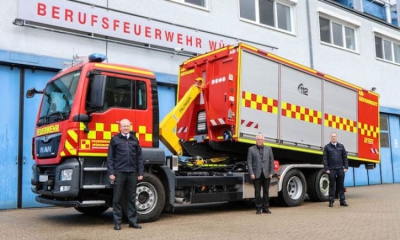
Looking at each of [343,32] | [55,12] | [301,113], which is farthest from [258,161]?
[343,32]

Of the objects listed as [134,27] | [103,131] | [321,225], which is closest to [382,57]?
[134,27]

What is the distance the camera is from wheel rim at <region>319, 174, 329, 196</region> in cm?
1071

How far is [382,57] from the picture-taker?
20.6 m

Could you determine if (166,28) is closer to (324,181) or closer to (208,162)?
(208,162)

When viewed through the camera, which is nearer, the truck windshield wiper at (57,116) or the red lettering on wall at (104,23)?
the truck windshield wiper at (57,116)

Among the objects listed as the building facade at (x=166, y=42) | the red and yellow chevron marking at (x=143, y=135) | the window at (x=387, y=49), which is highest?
the window at (x=387, y=49)

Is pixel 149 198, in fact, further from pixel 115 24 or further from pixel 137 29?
pixel 137 29

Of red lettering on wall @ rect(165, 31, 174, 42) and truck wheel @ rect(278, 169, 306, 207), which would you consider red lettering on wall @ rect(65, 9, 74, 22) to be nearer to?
red lettering on wall @ rect(165, 31, 174, 42)

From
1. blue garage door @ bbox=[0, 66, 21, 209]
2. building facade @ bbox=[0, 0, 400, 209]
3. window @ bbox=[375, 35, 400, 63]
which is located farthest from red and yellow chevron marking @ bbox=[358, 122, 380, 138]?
window @ bbox=[375, 35, 400, 63]

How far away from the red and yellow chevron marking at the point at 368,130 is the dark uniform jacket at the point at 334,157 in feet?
6.45

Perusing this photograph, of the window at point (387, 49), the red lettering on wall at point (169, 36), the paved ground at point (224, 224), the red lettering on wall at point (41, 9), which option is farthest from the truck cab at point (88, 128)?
the window at point (387, 49)

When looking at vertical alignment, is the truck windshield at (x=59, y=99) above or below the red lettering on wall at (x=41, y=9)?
below

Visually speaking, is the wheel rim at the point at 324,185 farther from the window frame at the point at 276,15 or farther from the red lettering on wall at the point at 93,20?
the red lettering on wall at the point at 93,20

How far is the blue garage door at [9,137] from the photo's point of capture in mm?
9855
